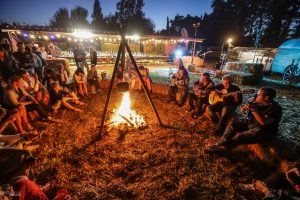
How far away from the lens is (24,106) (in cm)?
593

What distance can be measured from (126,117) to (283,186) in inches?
188

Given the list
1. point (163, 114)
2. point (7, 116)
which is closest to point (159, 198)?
point (163, 114)

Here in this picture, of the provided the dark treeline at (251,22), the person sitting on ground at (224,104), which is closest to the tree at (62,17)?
the dark treeline at (251,22)

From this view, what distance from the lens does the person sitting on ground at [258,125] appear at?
4.25 meters

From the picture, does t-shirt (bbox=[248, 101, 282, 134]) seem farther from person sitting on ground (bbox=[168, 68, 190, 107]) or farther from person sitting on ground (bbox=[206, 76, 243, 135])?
person sitting on ground (bbox=[168, 68, 190, 107])

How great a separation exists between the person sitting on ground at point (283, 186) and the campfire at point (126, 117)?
3782mm

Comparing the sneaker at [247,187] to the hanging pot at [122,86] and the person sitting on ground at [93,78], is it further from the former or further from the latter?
the person sitting on ground at [93,78]

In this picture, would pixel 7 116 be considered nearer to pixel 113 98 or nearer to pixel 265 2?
pixel 113 98

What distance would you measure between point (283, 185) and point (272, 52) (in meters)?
17.3

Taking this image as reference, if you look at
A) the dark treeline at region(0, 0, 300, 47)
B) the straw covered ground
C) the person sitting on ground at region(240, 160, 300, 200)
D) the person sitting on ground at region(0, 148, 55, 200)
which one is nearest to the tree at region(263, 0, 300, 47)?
the dark treeline at region(0, 0, 300, 47)

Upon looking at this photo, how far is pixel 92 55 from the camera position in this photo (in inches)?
559

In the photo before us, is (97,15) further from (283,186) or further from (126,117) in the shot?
(283,186)

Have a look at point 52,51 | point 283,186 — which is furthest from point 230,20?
point 283,186

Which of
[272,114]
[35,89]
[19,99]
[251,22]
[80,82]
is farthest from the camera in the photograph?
[251,22]
